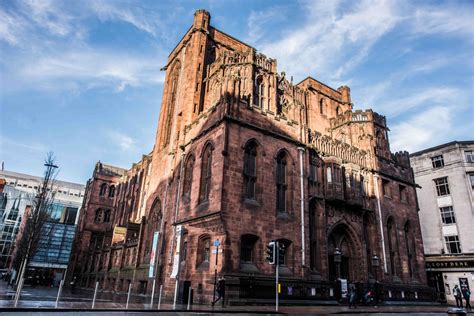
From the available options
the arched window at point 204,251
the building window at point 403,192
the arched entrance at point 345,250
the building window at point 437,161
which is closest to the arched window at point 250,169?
the arched window at point 204,251

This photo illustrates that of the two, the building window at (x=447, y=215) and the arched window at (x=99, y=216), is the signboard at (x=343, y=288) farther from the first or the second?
the arched window at (x=99, y=216)

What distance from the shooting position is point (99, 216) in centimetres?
5447

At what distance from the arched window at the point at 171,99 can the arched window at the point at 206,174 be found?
505 inches

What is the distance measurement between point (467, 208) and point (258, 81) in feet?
99.6

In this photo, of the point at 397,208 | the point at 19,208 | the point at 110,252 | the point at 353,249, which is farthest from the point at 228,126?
the point at 19,208

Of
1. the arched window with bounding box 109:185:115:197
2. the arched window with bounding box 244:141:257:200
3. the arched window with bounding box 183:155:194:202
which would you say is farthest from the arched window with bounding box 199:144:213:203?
the arched window with bounding box 109:185:115:197

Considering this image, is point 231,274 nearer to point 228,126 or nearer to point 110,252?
point 228,126

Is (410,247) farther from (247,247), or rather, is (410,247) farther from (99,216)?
(99,216)

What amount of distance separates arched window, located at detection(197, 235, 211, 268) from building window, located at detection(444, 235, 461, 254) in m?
33.3

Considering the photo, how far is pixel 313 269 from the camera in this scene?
2395 cm

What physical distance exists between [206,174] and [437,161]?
115 feet

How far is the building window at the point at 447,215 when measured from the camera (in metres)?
40.0

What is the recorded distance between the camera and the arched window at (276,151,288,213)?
77.8 ft

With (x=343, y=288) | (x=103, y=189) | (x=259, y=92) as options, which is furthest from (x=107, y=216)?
(x=343, y=288)
